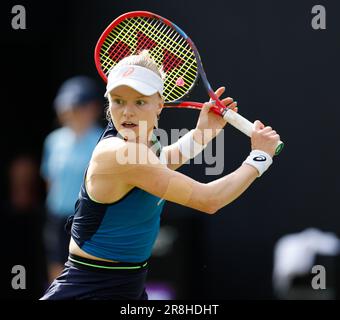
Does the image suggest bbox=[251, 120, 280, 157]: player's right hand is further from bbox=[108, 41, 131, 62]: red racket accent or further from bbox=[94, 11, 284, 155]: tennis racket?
bbox=[108, 41, 131, 62]: red racket accent

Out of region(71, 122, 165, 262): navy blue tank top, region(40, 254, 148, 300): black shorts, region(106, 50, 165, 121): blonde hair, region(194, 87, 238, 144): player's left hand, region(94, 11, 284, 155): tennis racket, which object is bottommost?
region(40, 254, 148, 300): black shorts

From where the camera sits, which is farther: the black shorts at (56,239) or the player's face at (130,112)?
the black shorts at (56,239)

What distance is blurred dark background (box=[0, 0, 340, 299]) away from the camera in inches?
272

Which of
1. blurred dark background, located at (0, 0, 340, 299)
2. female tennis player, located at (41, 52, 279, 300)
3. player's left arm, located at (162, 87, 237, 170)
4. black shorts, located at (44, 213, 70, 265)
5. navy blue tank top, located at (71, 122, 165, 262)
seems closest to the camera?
female tennis player, located at (41, 52, 279, 300)

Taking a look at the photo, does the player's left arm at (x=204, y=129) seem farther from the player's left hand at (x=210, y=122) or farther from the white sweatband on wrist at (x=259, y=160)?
the white sweatband on wrist at (x=259, y=160)

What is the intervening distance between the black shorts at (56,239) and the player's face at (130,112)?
8.87 feet

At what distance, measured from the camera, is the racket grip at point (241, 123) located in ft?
13.7

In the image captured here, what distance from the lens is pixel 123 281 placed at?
4.18 metres

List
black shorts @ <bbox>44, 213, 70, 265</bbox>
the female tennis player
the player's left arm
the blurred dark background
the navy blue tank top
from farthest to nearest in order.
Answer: the blurred dark background
black shorts @ <bbox>44, 213, 70, 265</bbox>
the player's left arm
the navy blue tank top
the female tennis player

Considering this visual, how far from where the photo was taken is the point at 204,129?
4.60 metres

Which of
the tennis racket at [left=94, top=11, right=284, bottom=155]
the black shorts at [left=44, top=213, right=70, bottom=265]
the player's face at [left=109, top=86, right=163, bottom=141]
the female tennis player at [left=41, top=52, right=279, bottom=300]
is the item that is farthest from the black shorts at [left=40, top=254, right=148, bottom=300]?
the black shorts at [left=44, top=213, right=70, bottom=265]

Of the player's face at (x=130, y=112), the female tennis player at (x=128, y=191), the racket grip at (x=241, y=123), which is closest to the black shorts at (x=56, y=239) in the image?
the female tennis player at (x=128, y=191)

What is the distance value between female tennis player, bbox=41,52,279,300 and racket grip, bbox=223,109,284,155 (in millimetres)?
45
